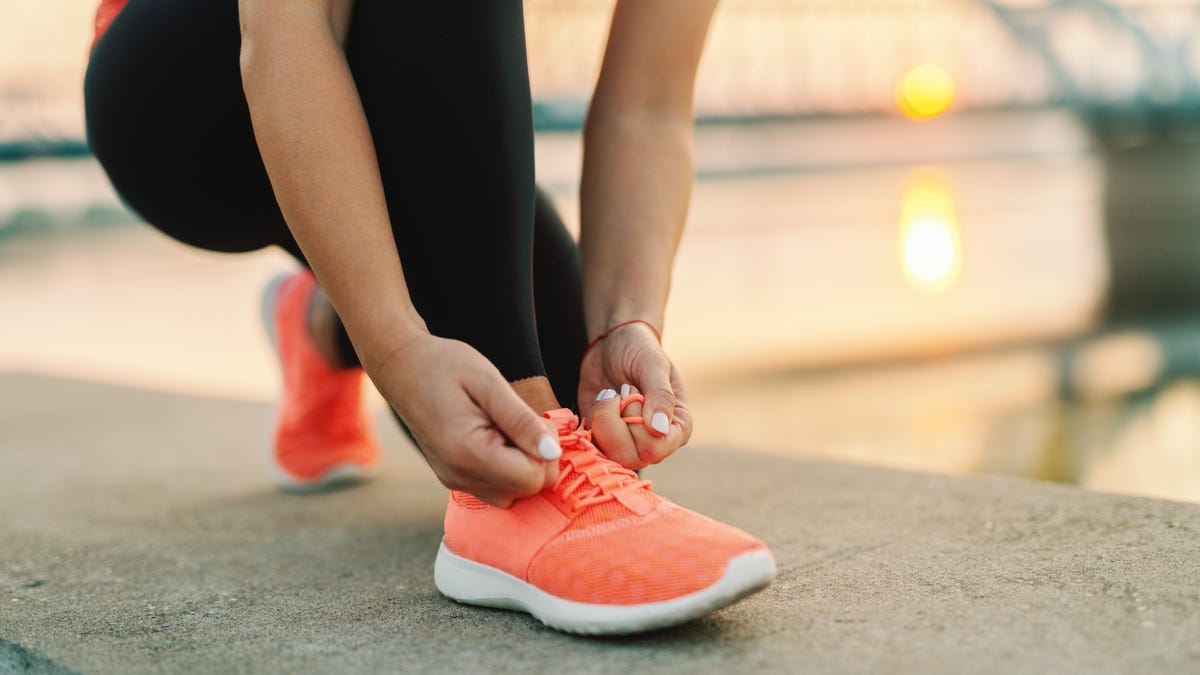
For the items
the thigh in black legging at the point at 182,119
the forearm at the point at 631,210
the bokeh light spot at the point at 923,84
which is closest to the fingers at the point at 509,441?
the forearm at the point at 631,210

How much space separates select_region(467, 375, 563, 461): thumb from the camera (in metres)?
0.72

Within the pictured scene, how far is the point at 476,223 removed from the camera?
0.81 meters

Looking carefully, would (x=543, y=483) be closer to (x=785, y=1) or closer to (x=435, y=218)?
(x=435, y=218)

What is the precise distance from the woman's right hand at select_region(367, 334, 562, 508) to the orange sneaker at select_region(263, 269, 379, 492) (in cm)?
58

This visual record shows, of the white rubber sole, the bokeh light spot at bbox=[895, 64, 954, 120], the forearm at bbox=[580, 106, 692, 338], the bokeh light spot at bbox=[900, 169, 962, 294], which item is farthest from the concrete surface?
the bokeh light spot at bbox=[895, 64, 954, 120]

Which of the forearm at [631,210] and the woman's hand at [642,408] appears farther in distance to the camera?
the forearm at [631,210]

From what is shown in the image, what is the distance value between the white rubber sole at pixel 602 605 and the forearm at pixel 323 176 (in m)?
0.17

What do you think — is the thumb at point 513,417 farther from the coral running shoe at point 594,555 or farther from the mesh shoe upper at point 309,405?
the mesh shoe upper at point 309,405

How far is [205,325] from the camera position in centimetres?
375

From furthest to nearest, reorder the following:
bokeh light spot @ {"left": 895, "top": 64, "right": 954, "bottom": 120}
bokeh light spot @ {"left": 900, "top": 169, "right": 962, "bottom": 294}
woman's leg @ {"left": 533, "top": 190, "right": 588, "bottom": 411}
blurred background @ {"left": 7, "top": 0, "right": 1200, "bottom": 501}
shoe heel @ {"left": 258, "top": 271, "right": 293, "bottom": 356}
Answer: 1. bokeh light spot @ {"left": 895, "top": 64, "right": 954, "bottom": 120}
2. bokeh light spot @ {"left": 900, "top": 169, "right": 962, "bottom": 294}
3. blurred background @ {"left": 7, "top": 0, "right": 1200, "bottom": 501}
4. shoe heel @ {"left": 258, "top": 271, "right": 293, "bottom": 356}
5. woman's leg @ {"left": 533, "top": 190, "right": 588, "bottom": 411}

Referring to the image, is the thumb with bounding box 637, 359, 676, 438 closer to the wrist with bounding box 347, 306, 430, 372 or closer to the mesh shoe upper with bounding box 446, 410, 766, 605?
the mesh shoe upper with bounding box 446, 410, 766, 605

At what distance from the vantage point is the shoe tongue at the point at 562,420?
79 centimetres

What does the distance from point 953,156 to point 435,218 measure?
2424 centimetres

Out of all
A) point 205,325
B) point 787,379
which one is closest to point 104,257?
point 205,325
